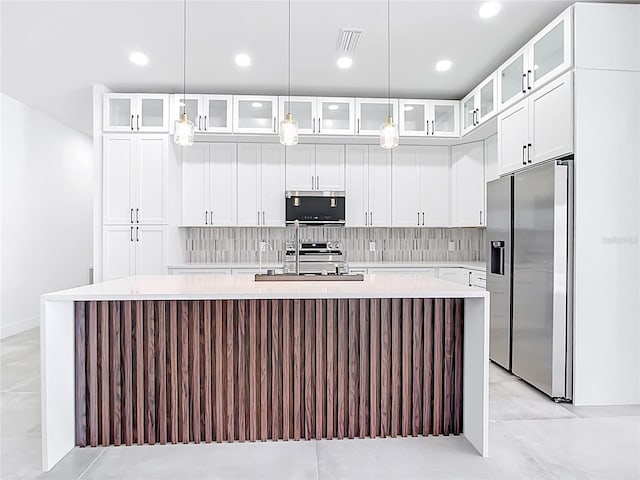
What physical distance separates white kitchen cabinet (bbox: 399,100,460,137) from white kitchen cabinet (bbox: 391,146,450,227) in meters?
0.36

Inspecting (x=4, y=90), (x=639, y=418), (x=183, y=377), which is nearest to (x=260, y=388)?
(x=183, y=377)

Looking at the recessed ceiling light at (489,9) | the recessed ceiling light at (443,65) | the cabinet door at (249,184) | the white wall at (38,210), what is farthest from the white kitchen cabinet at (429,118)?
the white wall at (38,210)

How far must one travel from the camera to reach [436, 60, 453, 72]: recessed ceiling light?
13.9 ft

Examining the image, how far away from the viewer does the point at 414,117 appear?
515 centimetres

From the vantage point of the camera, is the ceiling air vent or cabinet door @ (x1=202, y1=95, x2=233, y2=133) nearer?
the ceiling air vent

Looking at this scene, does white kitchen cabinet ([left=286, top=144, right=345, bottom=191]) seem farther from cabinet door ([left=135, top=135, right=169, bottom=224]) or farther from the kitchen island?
the kitchen island

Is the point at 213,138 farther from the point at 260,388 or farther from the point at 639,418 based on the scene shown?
the point at 639,418

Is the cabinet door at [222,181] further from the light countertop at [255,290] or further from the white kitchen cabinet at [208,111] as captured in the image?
the light countertop at [255,290]

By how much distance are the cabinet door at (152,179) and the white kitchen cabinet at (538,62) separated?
3.31 metres

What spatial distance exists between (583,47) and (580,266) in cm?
142

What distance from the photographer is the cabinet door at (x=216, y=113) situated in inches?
194

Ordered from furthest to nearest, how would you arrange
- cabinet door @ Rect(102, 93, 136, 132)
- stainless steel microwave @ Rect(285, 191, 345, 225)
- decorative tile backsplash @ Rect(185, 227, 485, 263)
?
decorative tile backsplash @ Rect(185, 227, 485, 263) → stainless steel microwave @ Rect(285, 191, 345, 225) → cabinet door @ Rect(102, 93, 136, 132)

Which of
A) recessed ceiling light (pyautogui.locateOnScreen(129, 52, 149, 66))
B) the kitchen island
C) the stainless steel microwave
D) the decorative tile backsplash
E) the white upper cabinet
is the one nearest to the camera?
the kitchen island

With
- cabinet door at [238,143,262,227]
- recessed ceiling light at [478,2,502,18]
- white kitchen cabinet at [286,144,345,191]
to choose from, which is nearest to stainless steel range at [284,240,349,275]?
cabinet door at [238,143,262,227]
